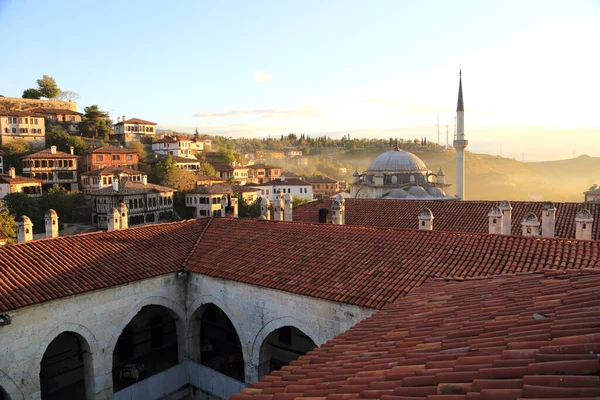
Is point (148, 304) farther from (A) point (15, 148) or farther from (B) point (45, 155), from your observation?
(A) point (15, 148)

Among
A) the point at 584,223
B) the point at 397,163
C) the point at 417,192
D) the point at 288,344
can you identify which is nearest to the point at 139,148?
the point at 397,163

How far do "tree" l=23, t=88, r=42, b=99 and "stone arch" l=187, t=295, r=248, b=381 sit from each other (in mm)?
69843

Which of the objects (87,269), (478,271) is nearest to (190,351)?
(87,269)

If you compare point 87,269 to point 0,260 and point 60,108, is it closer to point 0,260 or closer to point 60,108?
point 0,260

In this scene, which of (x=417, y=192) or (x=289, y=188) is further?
(x=289, y=188)

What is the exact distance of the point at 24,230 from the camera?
14.0 m

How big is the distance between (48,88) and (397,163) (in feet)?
203

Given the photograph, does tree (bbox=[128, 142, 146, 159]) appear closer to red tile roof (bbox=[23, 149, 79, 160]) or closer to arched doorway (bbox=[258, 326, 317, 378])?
red tile roof (bbox=[23, 149, 79, 160])

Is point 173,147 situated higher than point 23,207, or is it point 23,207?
point 173,147

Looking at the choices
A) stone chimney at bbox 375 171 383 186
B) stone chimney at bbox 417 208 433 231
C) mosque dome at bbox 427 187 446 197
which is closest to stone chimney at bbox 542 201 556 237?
stone chimney at bbox 417 208 433 231

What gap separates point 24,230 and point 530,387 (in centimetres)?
1523

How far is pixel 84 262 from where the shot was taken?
39.7 ft

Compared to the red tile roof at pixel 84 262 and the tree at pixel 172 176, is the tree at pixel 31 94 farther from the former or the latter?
the red tile roof at pixel 84 262

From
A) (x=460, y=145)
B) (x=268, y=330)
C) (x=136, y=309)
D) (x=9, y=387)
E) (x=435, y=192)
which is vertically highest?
(x=460, y=145)
